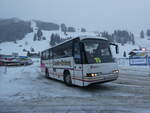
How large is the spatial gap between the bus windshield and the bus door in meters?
0.50

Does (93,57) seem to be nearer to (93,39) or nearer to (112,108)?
(93,39)

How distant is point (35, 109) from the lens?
221 inches

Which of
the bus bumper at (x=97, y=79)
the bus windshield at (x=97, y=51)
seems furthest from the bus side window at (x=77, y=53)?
the bus bumper at (x=97, y=79)

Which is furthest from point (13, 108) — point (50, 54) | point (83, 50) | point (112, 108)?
point (50, 54)

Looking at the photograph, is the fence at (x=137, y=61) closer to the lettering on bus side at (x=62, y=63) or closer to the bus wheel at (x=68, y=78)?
the lettering on bus side at (x=62, y=63)

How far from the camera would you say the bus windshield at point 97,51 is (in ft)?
27.0

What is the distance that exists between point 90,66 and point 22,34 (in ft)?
583

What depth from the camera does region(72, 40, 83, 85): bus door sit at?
27.5 feet

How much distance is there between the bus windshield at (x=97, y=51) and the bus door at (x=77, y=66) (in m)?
0.50

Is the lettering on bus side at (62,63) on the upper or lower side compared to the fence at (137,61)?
upper

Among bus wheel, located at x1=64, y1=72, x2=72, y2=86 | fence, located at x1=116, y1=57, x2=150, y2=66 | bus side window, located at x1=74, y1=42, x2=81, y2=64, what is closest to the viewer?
bus side window, located at x1=74, y1=42, x2=81, y2=64

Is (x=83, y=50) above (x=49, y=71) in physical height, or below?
above

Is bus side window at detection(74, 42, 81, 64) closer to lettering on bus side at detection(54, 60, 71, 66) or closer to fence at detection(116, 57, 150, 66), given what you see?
lettering on bus side at detection(54, 60, 71, 66)

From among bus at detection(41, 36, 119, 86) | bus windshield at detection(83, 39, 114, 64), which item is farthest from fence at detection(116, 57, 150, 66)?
bus windshield at detection(83, 39, 114, 64)
